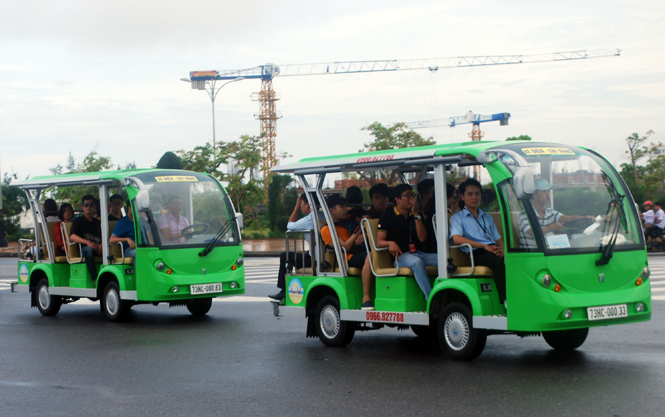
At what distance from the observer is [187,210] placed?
Result: 12758 mm

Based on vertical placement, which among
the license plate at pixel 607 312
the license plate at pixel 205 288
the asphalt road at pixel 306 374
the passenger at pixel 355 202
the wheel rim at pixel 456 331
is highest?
the passenger at pixel 355 202

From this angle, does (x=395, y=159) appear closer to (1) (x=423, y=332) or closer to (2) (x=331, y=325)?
(2) (x=331, y=325)

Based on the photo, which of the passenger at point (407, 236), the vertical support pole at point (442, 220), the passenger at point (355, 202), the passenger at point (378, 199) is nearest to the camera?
the vertical support pole at point (442, 220)

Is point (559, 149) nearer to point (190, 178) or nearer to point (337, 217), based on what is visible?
point (337, 217)

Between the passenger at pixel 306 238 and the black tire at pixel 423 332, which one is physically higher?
the passenger at pixel 306 238

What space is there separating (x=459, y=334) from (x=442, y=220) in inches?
45.5

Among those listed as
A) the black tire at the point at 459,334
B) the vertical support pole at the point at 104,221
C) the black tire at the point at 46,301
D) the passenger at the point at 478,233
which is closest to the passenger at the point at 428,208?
the passenger at the point at 478,233

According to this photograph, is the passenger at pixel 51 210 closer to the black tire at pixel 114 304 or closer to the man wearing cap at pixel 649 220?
the black tire at pixel 114 304

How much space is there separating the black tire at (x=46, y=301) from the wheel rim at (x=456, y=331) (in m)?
8.22

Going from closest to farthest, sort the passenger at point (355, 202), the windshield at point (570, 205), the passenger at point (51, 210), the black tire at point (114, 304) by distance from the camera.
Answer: the windshield at point (570, 205) < the passenger at point (355, 202) < the black tire at point (114, 304) < the passenger at point (51, 210)

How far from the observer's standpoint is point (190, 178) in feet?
43.0

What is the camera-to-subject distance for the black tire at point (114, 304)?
12.8m

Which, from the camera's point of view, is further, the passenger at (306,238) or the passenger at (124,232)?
the passenger at (124,232)

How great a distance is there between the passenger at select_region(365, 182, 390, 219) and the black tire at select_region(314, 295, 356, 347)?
3.67 feet
